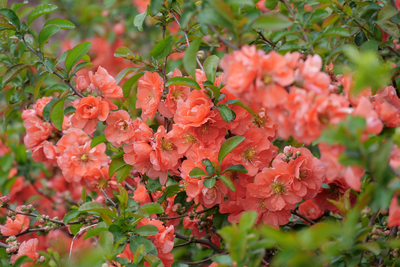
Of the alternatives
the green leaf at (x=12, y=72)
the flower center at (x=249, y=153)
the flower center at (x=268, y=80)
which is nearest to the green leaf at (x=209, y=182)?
the flower center at (x=249, y=153)

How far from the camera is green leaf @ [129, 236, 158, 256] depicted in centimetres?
111

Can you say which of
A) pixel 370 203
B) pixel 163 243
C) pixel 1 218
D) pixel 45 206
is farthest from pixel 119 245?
pixel 45 206

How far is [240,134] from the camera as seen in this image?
3.88 ft

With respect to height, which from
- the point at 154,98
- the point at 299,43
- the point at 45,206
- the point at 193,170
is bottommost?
the point at 45,206

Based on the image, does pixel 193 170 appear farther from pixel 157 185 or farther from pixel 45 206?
pixel 45 206

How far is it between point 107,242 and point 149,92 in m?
0.55

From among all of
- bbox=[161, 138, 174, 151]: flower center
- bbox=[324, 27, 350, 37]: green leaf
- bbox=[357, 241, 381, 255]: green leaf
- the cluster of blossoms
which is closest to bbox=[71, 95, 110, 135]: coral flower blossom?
the cluster of blossoms

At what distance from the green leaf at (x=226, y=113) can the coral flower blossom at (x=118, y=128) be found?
381 millimetres

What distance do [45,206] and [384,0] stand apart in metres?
2.30

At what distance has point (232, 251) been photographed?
2.60 ft

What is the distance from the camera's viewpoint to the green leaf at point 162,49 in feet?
4.04

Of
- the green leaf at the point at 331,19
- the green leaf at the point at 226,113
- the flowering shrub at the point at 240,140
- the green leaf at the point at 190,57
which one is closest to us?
the flowering shrub at the point at 240,140

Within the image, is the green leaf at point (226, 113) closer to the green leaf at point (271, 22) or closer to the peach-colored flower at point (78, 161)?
the green leaf at point (271, 22)

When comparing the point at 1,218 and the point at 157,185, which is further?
the point at 1,218
